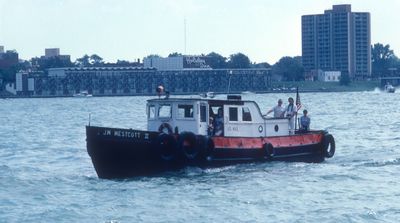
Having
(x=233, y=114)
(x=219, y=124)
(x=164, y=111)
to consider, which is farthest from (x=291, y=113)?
(x=164, y=111)

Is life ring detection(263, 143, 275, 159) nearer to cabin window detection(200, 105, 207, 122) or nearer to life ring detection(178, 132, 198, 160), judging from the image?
cabin window detection(200, 105, 207, 122)

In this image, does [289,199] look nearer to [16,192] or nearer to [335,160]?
[16,192]

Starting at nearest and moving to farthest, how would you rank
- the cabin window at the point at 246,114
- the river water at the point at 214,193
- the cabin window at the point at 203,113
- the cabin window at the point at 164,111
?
1. the river water at the point at 214,193
2. the cabin window at the point at 203,113
3. the cabin window at the point at 164,111
4. the cabin window at the point at 246,114

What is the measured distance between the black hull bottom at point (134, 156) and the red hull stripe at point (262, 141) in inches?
8.9

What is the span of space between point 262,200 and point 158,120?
7677 millimetres

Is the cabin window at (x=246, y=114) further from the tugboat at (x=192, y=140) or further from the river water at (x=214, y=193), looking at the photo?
the river water at (x=214, y=193)

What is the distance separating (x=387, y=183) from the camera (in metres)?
38.6

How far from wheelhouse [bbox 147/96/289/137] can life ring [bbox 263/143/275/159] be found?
26.8 inches

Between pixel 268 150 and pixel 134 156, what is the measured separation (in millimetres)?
5921

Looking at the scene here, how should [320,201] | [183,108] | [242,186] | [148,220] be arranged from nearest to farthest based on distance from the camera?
[148,220], [320,201], [242,186], [183,108]

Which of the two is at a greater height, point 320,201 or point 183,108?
point 183,108

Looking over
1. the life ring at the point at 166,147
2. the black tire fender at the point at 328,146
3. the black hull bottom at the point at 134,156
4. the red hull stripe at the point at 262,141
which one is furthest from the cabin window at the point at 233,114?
the black tire fender at the point at 328,146

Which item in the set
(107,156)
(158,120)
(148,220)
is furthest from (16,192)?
(148,220)

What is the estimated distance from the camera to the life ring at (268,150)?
41781mm
